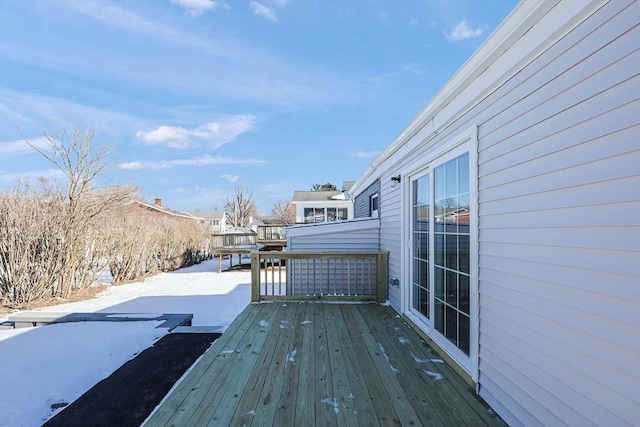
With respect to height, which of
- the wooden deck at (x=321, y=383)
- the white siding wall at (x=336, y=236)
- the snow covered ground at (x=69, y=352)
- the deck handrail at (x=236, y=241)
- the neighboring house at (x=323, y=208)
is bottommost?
the snow covered ground at (x=69, y=352)

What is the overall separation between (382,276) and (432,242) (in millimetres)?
2069

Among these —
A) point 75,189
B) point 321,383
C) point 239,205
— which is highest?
point 239,205

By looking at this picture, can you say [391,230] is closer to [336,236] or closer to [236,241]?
[336,236]

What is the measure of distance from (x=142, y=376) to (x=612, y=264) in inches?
147

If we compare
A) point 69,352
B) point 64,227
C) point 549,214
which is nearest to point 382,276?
point 549,214

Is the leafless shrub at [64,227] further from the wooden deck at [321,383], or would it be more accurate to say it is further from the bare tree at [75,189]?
the wooden deck at [321,383]

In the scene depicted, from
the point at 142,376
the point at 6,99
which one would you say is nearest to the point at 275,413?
the point at 142,376

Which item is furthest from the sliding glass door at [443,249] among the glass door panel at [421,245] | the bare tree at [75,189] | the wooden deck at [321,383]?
the bare tree at [75,189]

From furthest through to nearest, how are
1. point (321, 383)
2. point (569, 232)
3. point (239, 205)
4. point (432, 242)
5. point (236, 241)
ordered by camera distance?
point (239, 205) < point (236, 241) < point (432, 242) < point (321, 383) < point (569, 232)

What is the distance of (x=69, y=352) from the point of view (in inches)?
144

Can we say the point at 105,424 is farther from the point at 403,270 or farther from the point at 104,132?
the point at 104,132

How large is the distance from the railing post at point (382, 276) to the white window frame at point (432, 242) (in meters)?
0.93

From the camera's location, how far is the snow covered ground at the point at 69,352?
8.85ft

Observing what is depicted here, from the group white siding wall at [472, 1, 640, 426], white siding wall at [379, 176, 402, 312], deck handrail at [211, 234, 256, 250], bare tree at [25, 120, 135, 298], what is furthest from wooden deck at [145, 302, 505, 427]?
deck handrail at [211, 234, 256, 250]
